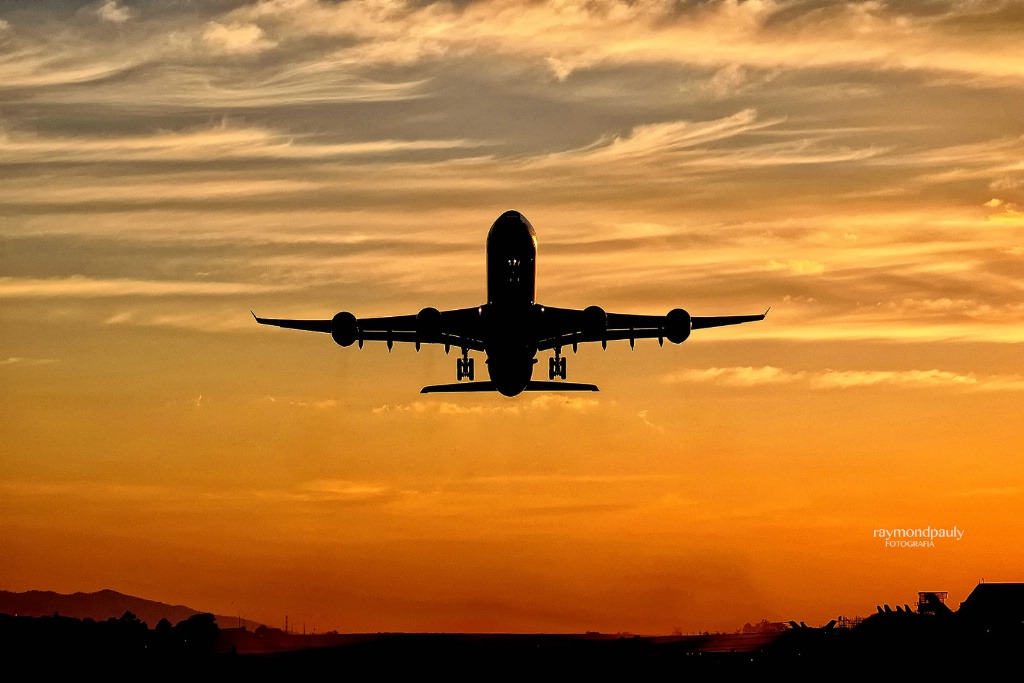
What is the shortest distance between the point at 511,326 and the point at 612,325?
34.9ft

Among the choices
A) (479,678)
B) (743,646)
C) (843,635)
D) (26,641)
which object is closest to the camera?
(479,678)

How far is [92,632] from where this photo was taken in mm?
117688

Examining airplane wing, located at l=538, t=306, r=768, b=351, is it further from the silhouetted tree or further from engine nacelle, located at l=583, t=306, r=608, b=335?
the silhouetted tree

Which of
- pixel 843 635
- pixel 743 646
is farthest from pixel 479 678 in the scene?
pixel 743 646

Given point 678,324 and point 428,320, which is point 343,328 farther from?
point 678,324

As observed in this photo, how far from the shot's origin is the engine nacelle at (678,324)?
109375mm

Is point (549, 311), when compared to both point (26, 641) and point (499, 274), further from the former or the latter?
point (26, 641)

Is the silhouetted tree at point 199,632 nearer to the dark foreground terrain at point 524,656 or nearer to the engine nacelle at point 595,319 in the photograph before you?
the dark foreground terrain at point 524,656

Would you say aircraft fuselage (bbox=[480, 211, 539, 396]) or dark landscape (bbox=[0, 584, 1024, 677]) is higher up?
aircraft fuselage (bbox=[480, 211, 539, 396])

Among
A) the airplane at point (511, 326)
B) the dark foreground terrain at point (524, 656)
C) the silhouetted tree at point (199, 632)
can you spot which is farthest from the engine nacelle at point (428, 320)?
the silhouetted tree at point (199, 632)

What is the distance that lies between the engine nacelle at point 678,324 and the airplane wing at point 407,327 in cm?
1348

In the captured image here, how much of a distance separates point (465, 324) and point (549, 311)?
19.6 ft

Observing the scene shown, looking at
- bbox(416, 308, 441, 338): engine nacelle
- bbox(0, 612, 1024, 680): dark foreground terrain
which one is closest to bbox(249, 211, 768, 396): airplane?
bbox(416, 308, 441, 338): engine nacelle

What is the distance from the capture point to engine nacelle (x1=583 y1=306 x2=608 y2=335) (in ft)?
351
